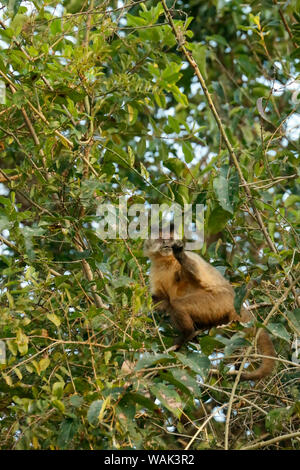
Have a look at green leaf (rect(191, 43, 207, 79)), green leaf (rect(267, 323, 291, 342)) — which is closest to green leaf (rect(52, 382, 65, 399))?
green leaf (rect(267, 323, 291, 342))

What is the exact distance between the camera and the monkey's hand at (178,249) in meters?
4.61

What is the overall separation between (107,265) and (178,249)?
832 mm

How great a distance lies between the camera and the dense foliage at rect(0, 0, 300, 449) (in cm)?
309

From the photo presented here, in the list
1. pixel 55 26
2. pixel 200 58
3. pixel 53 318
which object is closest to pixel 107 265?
pixel 53 318

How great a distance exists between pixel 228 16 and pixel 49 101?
4.22 metres

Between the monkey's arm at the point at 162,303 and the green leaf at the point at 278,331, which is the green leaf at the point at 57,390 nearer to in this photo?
the green leaf at the point at 278,331

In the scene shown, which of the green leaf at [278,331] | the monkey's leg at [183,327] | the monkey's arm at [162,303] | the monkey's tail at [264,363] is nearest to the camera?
the green leaf at [278,331]

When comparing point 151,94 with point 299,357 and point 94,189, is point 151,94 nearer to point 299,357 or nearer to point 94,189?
point 94,189

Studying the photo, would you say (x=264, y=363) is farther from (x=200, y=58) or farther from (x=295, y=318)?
(x=200, y=58)

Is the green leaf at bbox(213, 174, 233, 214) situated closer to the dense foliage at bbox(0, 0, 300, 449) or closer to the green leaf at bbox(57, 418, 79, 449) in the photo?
the dense foliage at bbox(0, 0, 300, 449)

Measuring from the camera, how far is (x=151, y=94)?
4.59m

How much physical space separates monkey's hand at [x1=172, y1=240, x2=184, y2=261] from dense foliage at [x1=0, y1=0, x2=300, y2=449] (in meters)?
0.26

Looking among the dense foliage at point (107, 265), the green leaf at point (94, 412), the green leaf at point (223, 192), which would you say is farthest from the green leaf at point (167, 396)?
the green leaf at point (223, 192)

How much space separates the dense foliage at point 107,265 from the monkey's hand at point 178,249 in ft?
0.84
